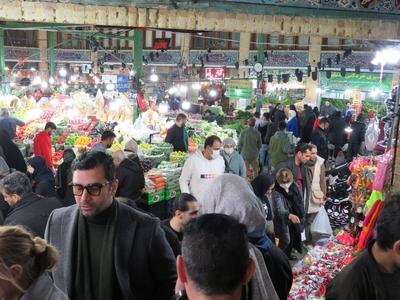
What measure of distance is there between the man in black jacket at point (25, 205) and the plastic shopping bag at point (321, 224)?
13.6ft

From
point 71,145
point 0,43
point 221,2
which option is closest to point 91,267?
point 221,2

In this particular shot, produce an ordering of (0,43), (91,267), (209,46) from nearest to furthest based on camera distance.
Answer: (91,267) < (0,43) < (209,46)

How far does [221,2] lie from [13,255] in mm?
4275

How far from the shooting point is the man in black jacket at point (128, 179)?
6.23 m

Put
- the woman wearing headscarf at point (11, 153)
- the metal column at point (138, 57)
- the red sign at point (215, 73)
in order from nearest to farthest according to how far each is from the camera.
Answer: the woman wearing headscarf at point (11, 153) → the metal column at point (138, 57) → the red sign at point (215, 73)

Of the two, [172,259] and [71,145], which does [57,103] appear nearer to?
[71,145]

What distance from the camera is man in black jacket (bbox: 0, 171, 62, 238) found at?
365cm

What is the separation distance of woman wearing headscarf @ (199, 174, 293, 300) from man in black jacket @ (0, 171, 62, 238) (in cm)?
155

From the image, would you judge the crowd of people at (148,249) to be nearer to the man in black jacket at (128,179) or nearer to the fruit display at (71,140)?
the man in black jacket at (128,179)

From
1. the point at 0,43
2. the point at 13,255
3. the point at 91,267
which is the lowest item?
the point at 91,267

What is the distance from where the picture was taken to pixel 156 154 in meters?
9.59

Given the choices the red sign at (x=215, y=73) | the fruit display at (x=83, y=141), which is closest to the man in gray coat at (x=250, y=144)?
the fruit display at (x=83, y=141)

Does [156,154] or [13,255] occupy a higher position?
[13,255]

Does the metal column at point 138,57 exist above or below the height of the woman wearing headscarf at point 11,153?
above
